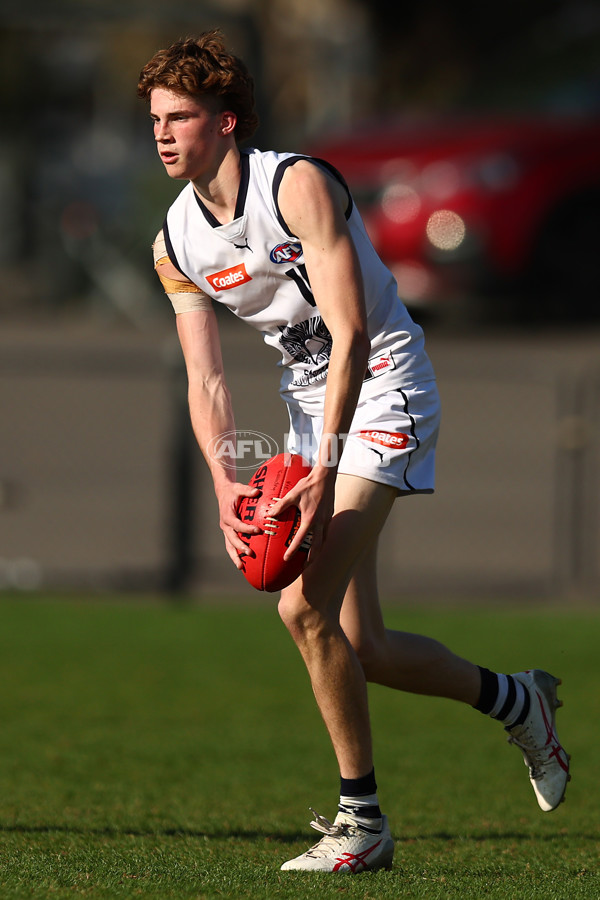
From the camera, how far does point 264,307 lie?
4.51 m

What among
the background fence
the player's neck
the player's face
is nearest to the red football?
the player's neck

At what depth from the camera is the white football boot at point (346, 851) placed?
14.0 feet

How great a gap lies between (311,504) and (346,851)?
1.08m

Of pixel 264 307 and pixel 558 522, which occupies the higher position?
pixel 264 307

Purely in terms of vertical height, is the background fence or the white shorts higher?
the white shorts

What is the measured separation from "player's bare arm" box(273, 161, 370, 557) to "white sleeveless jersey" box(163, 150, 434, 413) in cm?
9

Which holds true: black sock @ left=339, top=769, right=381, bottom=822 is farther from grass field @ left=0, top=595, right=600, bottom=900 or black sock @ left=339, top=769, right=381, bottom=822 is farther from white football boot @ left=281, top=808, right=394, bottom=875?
grass field @ left=0, top=595, right=600, bottom=900

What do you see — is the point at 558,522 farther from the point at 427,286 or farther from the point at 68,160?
the point at 68,160

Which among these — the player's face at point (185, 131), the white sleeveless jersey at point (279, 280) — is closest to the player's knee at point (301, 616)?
the white sleeveless jersey at point (279, 280)

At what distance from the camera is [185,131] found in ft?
13.9

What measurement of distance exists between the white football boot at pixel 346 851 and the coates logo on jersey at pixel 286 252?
5.69 ft

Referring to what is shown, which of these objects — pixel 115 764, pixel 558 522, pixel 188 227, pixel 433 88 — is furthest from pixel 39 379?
pixel 433 88

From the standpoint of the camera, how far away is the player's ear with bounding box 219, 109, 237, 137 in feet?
14.1

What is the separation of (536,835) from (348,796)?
1008 mm
